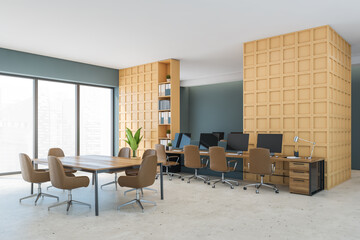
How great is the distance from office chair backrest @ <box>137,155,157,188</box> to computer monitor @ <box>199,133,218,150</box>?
10.4 feet

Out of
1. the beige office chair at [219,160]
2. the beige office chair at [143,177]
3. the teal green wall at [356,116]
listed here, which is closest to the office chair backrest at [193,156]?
the beige office chair at [219,160]

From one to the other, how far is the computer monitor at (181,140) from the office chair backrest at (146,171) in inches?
138

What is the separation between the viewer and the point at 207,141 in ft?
25.9

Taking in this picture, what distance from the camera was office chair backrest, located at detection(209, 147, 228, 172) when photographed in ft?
21.4

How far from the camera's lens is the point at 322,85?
628cm

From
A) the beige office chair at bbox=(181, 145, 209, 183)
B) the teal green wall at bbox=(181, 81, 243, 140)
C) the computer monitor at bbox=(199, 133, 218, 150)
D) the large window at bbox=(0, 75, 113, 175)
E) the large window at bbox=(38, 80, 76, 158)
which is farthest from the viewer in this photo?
the teal green wall at bbox=(181, 81, 243, 140)

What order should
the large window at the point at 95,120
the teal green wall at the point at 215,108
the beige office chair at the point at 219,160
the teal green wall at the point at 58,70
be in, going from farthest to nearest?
1. the teal green wall at the point at 215,108
2. the large window at the point at 95,120
3. the teal green wall at the point at 58,70
4. the beige office chair at the point at 219,160

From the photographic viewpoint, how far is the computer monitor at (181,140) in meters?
8.38

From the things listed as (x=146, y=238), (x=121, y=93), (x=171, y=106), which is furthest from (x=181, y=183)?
(x=121, y=93)

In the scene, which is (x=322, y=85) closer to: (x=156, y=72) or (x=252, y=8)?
(x=252, y=8)

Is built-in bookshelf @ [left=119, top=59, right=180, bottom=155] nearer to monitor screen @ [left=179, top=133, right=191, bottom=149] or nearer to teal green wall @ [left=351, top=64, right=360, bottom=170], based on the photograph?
monitor screen @ [left=179, top=133, right=191, bottom=149]

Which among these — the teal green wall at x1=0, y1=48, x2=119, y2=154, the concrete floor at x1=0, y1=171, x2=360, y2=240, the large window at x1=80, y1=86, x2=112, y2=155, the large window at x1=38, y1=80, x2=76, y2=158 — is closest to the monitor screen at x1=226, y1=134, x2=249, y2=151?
the concrete floor at x1=0, y1=171, x2=360, y2=240

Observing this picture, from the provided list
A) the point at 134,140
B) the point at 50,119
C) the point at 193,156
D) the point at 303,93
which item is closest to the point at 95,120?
the point at 50,119

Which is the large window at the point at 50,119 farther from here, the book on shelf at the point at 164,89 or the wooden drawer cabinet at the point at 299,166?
the wooden drawer cabinet at the point at 299,166
